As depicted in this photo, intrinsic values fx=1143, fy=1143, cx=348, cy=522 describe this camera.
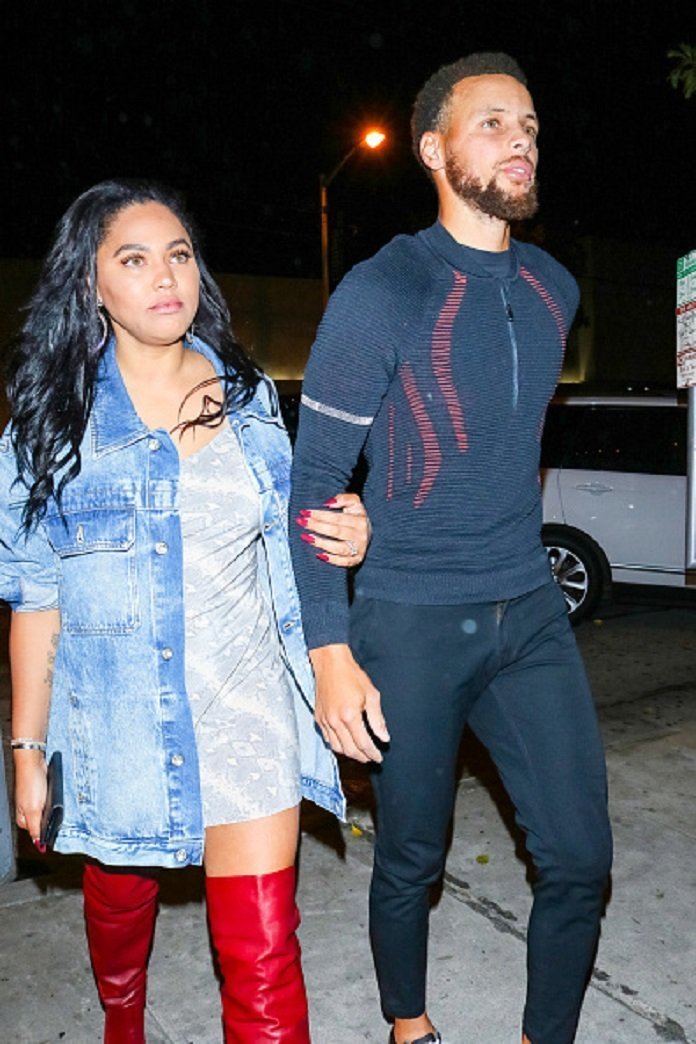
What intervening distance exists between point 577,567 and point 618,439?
40.9 inches

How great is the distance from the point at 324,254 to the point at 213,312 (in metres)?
19.5

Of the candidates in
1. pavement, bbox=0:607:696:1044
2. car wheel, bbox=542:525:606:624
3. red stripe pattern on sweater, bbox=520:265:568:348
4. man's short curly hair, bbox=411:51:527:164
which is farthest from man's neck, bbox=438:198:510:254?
car wheel, bbox=542:525:606:624

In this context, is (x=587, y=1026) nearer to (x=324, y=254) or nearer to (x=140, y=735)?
(x=140, y=735)

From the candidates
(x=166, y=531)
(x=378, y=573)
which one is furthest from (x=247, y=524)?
(x=378, y=573)

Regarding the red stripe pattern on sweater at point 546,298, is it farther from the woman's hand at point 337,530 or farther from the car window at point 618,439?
the car window at point 618,439

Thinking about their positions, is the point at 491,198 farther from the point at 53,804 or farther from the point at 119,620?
the point at 53,804

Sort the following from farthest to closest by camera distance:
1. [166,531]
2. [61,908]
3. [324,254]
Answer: [324,254], [61,908], [166,531]

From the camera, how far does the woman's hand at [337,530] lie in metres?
2.39

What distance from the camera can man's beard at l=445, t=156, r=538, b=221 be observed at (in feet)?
8.38

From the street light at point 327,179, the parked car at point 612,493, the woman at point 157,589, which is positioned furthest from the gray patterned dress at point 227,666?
the street light at point 327,179

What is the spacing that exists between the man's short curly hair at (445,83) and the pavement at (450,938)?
236 cm

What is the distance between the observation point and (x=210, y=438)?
2424 mm

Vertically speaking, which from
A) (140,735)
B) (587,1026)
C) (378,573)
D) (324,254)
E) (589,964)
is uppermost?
(324,254)

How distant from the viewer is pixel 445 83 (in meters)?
2.66
